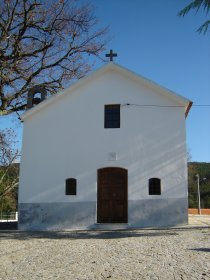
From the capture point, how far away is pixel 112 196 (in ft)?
54.7

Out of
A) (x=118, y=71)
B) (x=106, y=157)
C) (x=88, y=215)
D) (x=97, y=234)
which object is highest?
(x=118, y=71)

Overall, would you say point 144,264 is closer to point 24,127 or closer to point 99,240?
point 99,240

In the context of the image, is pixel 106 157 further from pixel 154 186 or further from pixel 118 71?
pixel 118 71

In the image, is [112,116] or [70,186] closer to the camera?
[70,186]

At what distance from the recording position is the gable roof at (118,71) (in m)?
16.9

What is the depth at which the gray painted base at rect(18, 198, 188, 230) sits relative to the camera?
16062 millimetres

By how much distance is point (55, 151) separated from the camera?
17125 millimetres

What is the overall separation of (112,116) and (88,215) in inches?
174

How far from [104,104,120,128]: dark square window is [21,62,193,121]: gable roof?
154 cm

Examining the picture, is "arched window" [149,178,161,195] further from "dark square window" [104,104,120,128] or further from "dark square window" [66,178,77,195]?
"dark square window" [66,178,77,195]

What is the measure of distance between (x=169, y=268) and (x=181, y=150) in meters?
8.76

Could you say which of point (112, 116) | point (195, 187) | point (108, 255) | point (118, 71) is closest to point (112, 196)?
point (112, 116)

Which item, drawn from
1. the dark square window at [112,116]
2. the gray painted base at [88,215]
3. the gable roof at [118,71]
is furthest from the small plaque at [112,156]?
the gable roof at [118,71]

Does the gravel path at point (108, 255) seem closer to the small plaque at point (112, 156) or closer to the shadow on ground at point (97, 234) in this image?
the shadow on ground at point (97, 234)
